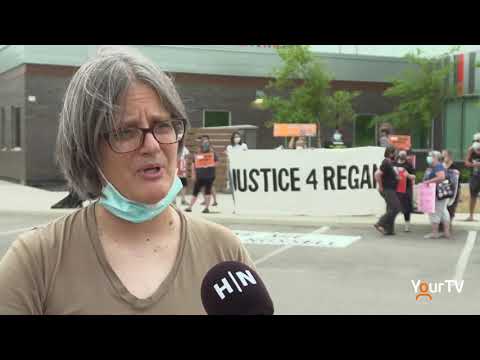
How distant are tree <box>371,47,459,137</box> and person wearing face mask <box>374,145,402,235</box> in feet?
51.4

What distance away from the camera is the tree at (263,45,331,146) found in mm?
26094

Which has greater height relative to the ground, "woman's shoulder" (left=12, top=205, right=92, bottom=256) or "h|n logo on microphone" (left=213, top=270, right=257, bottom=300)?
"woman's shoulder" (left=12, top=205, right=92, bottom=256)

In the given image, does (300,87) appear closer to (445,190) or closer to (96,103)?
(445,190)

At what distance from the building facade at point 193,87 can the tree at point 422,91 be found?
233 centimetres

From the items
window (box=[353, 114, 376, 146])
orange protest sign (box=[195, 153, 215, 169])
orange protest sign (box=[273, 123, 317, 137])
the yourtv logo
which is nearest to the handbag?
the yourtv logo

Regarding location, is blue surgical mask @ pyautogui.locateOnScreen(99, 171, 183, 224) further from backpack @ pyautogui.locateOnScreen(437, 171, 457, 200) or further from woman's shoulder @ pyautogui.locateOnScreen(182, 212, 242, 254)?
backpack @ pyautogui.locateOnScreen(437, 171, 457, 200)

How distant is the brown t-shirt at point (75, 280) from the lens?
1734 mm

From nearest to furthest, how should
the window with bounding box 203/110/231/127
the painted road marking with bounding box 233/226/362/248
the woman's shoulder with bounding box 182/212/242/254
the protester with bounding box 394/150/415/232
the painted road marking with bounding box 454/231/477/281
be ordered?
the woman's shoulder with bounding box 182/212/242/254 → the painted road marking with bounding box 454/231/477/281 → the painted road marking with bounding box 233/226/362/248 → the protester with bounding box 394/150/415/232 → the window with bounding box 203/110/231/127

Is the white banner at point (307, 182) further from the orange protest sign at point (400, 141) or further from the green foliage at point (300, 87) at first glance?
the green foliage at point (300, 87)

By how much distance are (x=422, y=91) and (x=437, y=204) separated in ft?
55.2

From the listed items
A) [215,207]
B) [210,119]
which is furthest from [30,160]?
[215,207]

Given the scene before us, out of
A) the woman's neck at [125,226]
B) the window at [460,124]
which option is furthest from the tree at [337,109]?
the woman's neck at [125,226]

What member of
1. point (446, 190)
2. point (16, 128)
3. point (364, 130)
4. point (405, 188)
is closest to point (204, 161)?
point (405, 188)

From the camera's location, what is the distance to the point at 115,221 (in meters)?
1.90
